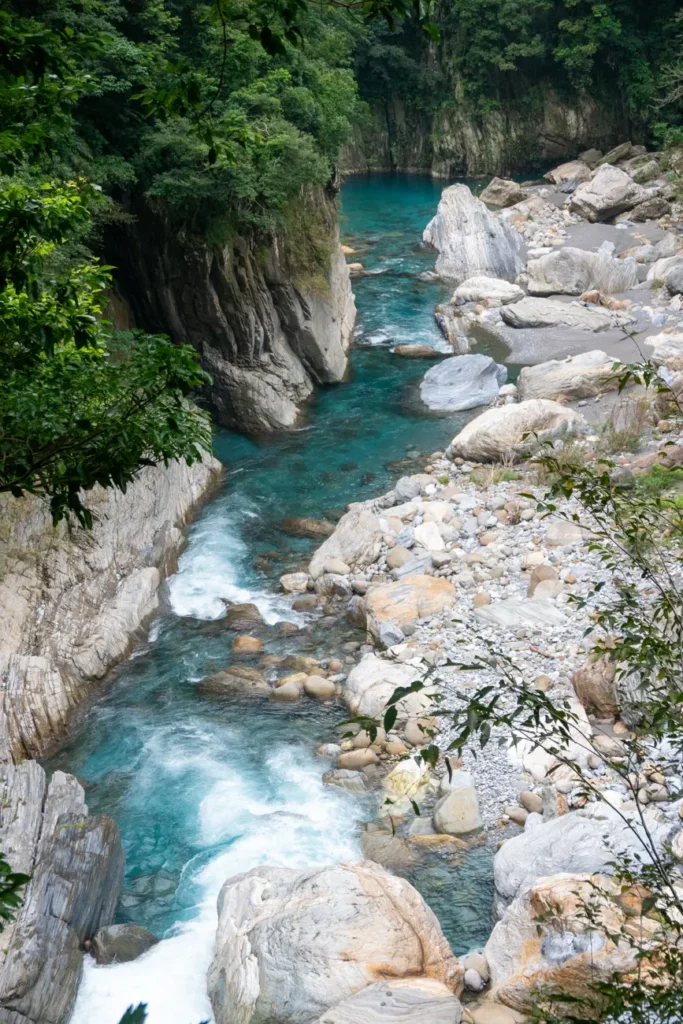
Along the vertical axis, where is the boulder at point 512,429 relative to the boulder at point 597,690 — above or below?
above

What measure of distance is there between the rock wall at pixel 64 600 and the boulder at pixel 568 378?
7.17 metres

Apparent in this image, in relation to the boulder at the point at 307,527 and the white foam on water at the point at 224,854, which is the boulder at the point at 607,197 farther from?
the white foam on water at the point at 224,854

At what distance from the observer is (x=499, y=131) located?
121 ft

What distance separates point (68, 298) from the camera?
4195 mm

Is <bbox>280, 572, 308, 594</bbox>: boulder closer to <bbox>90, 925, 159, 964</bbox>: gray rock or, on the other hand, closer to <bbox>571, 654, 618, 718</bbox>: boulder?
<bbox>571, 654, 618, 718</bbox>: boulder

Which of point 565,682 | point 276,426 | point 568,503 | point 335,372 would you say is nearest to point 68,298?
point 565,682

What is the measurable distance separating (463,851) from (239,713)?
9.47ft

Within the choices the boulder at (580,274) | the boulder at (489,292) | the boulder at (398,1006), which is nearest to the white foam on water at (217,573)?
the boulder at (398,1006)

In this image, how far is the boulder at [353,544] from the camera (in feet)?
37.8

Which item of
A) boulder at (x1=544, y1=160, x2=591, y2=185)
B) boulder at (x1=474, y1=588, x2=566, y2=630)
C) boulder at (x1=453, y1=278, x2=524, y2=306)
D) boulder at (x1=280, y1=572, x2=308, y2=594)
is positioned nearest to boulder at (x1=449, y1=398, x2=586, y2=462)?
boulder at (x1=280, y1=572, x2=308, y2=594)

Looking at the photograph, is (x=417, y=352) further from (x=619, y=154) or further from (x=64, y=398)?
(x=619, y=154)

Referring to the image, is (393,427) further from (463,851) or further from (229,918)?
(229,918)

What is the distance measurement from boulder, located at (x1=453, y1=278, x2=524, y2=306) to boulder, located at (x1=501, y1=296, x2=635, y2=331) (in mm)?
995

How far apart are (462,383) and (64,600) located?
965 cm
